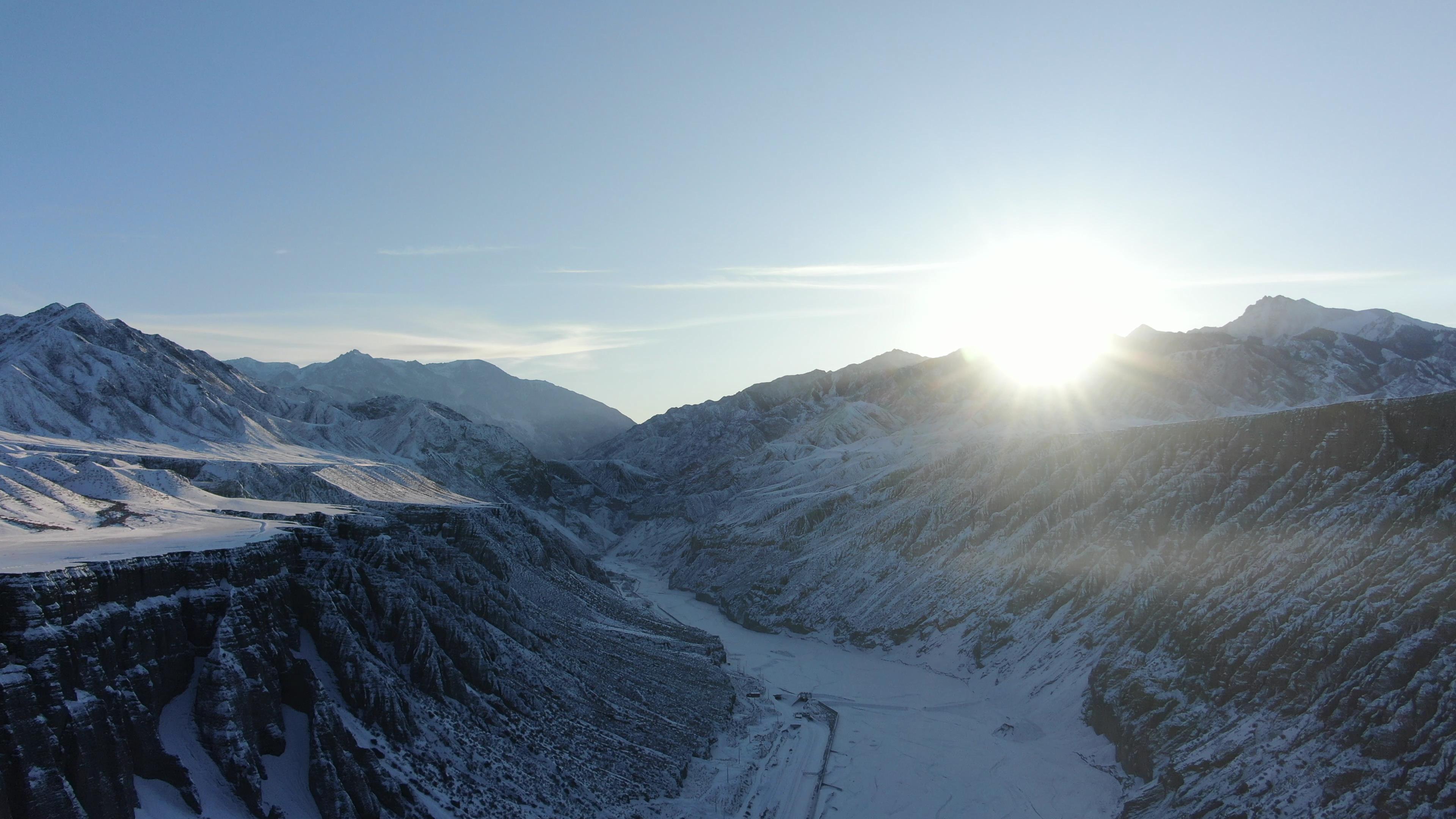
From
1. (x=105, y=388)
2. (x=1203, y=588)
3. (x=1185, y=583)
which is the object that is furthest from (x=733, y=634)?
(x=105, y=388)

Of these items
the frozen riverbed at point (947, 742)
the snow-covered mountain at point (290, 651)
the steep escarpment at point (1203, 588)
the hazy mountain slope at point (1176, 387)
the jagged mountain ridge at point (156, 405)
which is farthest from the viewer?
the hazy mountain slope at point (1176, 387)

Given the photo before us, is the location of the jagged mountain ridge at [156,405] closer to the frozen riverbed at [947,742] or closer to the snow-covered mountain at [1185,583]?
the frozen riverbed at [947,742]

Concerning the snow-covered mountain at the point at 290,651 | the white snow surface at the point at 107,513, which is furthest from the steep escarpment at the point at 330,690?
the white snow surface at the point at 107,513

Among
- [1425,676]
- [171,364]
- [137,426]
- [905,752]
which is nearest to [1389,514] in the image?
[1425,676]

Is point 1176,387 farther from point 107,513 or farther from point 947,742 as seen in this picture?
point 107,513

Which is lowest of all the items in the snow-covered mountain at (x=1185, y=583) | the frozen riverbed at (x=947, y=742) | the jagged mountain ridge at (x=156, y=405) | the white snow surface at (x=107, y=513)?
the frozen riverbed at (x=947, y=742)

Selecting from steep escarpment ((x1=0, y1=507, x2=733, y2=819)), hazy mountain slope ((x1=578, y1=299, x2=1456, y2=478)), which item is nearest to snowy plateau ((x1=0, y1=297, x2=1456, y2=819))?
steep escarpment ((x1=0, y1=507, x2=733, y2=819))
